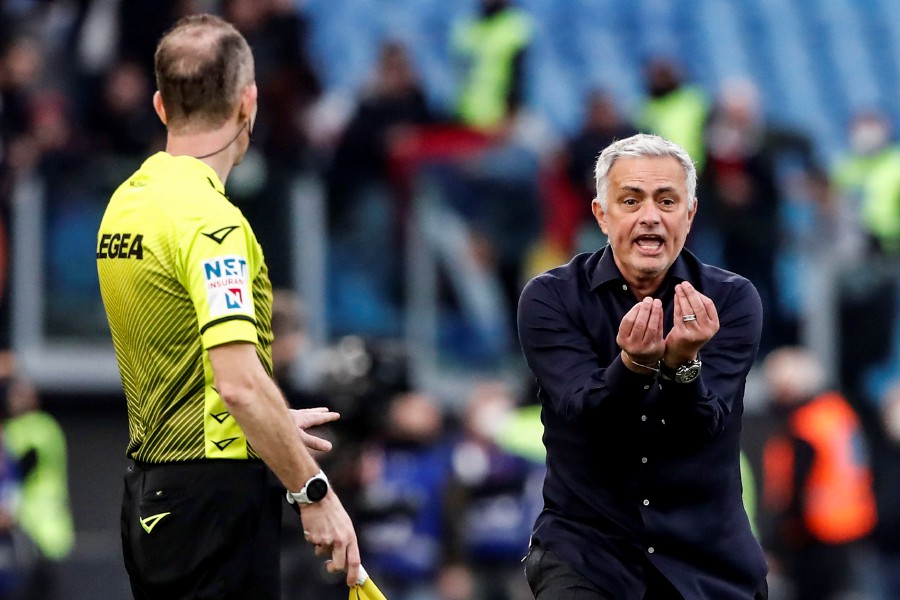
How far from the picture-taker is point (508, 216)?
1290 cm

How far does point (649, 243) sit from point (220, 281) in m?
1.25

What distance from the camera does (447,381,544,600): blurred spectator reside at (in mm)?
11000

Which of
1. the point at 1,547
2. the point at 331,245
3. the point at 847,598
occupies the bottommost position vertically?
the point at 847,598

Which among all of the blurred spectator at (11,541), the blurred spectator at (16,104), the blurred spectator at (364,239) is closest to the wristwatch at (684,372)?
the blurred spectator at (11,541)

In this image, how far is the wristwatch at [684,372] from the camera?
4598mm

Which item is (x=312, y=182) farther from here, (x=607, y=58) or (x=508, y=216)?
(x=607, y=58)

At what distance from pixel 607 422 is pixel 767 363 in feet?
27.9

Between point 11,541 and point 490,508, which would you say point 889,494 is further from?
point 11,541

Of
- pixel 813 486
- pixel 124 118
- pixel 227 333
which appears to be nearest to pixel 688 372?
pixel 227 333

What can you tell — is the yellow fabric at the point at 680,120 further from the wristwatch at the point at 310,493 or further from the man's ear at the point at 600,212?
the wristwatch at the point at 310,493

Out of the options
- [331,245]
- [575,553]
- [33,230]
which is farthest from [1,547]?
[575,553]

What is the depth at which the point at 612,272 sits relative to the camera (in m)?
5.04

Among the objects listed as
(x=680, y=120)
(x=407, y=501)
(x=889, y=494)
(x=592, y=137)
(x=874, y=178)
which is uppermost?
(x=680, y=120)

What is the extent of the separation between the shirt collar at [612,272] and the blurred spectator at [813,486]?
6.53 metres
